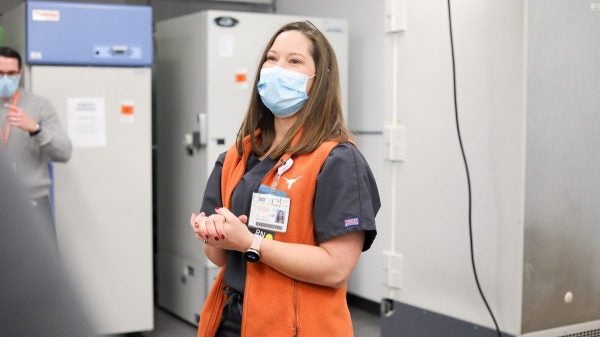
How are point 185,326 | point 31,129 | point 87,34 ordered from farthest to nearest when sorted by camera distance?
point 185,326 → point 87,34 → point 31,129

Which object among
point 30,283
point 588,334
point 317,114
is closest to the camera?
point 30,283

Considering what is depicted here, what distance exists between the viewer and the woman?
1535mm

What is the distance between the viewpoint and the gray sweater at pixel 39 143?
11.3 feet

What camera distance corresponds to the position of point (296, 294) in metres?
1.56

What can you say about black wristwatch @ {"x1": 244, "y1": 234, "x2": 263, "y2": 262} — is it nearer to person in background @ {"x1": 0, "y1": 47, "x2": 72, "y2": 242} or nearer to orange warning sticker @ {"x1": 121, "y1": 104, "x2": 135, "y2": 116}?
person in background @ {"x1": 0, "y1": 47, "x2": 72, "y2": 242}

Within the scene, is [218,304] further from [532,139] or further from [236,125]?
[236,125]

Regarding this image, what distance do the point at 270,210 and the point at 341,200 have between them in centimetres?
15

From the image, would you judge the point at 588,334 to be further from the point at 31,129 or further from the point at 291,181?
the point at 31,129

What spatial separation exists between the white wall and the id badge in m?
0.89

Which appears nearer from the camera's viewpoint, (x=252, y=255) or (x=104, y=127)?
(x=252, y=255)

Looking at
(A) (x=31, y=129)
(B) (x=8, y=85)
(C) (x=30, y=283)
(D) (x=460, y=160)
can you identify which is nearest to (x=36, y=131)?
(A) (x=31, y=129)

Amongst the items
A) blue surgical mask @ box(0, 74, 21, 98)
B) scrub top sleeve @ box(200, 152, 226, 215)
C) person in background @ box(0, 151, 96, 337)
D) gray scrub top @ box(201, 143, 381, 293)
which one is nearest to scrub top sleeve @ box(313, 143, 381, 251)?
gray scrub top @ box(201, 143, 381, 293)

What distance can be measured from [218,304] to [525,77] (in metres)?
1.09

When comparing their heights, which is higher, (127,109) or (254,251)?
(127,109)
